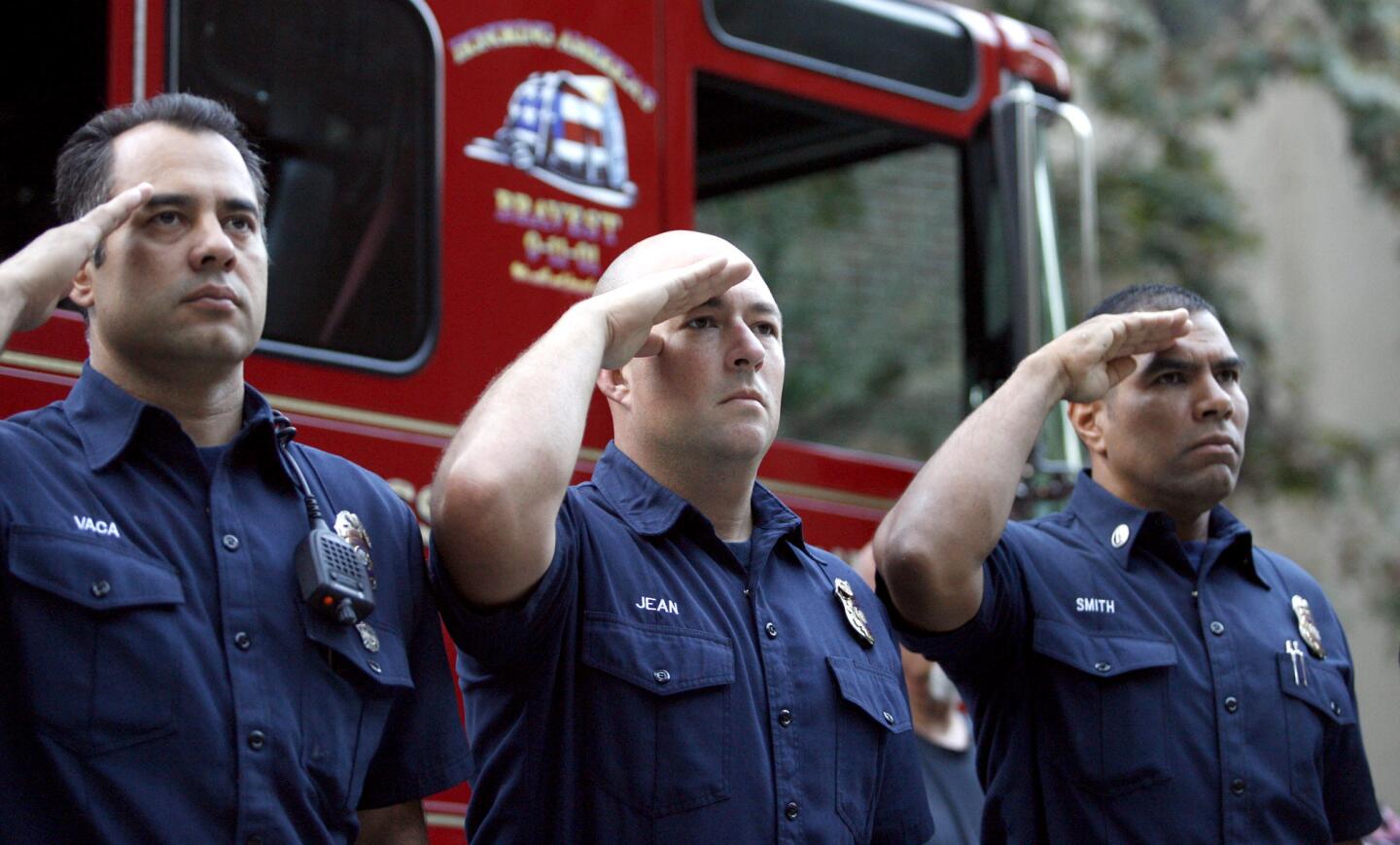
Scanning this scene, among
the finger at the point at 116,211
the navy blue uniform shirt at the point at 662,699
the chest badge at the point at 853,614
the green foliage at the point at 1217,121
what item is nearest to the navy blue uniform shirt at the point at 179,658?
the navy blue uniform shirt at the point at 662,699

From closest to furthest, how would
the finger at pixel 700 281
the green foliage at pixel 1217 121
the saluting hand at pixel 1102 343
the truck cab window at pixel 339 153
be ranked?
the finger at pixel 700 281 → the saluting hand at pixel 1102 343 → the truck cab window at pixel 339 153 → the green foliage at pixel 1217 121

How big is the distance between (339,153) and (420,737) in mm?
2013

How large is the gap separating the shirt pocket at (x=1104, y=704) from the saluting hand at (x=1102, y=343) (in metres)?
0.47

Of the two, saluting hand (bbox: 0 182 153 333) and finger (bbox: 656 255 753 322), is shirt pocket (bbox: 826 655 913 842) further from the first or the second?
saluting hand (bbox: 0 182 153 333)

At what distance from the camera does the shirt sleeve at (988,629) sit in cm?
345

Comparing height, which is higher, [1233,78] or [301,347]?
[1233,78]

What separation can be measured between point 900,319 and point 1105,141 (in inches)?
67.7

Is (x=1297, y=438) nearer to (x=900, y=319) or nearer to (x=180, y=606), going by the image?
(x=900, y=319)

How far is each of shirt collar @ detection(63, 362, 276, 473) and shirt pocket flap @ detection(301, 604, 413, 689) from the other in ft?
1.03

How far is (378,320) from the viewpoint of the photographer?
4438 mm

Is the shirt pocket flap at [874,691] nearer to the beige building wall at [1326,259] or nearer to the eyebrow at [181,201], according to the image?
the eyebrow at [181,201]

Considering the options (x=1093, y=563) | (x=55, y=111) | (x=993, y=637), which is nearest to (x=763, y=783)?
(x=993, y=637)

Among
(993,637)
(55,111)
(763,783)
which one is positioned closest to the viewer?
(763,783)

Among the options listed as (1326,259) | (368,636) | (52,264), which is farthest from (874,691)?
(1326,259)
